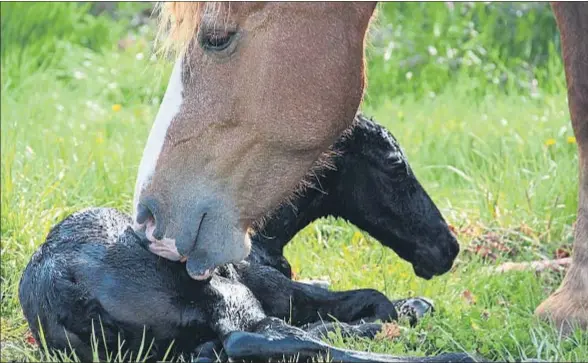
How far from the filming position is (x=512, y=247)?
4.96m

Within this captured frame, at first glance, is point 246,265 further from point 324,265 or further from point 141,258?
point 324,265

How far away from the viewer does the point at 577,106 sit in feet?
13.0

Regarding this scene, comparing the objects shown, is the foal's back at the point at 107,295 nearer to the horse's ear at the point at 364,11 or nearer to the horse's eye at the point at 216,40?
the horse's eye at the point at 216,40

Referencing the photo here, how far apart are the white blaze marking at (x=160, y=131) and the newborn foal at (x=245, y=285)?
221 millimetres

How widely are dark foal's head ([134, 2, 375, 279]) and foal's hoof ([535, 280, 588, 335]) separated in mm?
1122

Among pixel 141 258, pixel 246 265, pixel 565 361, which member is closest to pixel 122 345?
pixel 141 258

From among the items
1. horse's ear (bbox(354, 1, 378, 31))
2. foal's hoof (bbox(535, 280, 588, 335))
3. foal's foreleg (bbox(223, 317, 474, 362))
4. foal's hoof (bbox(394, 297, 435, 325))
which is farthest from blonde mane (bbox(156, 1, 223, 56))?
foal's hoof (bbox(535, 280, 588, 335))

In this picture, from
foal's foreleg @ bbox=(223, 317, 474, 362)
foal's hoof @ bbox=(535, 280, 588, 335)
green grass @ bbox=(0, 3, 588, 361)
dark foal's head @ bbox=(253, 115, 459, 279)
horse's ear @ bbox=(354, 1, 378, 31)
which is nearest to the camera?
foal's foreleg @ bbox=(223, 317, 474, 362)

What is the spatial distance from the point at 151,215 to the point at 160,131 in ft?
0.81

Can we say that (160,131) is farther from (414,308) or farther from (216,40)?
(414,308)

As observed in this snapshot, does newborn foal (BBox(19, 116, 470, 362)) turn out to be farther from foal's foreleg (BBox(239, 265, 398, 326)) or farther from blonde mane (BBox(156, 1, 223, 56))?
blonde mane (BBox(156, 1, 223, 56))

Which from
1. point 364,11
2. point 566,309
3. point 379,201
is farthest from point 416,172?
point 364,11

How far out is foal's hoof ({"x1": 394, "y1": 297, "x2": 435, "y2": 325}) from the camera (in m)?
3.90

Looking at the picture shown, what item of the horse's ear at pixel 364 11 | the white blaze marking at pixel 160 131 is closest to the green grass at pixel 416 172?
the white blaze marking at pixel 160 131
